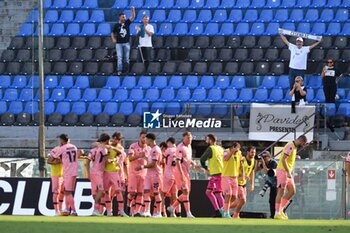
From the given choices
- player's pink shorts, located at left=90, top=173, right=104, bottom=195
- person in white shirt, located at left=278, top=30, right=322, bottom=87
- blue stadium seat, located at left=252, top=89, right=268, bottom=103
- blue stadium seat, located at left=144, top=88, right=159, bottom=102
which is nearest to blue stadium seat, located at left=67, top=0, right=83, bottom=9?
blue stadium seat, located at left=144, top=88, right=159, bottom=102

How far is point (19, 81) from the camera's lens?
1582 inches

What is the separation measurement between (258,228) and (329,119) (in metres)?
13.3

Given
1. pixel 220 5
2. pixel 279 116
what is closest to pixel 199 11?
pixel 220 5

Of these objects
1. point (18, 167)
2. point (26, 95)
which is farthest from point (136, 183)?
point (26, 95)

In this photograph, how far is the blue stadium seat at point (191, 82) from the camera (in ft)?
126

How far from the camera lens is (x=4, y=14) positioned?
42.2m

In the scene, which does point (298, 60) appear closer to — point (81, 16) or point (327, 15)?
point (327, 15)

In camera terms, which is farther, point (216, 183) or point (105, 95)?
point (105, 95)

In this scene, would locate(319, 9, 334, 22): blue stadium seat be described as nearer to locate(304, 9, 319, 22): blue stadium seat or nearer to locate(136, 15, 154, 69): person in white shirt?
locate(304, 9, 319, 22): blue stadium seat

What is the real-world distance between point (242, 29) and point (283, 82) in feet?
8.87

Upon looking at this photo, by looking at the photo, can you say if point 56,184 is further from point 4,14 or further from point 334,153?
point 4,14

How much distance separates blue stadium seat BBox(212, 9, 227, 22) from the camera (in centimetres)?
4038

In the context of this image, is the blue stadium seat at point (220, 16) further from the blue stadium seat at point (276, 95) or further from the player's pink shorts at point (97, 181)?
the player's pink shorts at point (97, 181)

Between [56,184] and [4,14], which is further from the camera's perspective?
[4,14]
